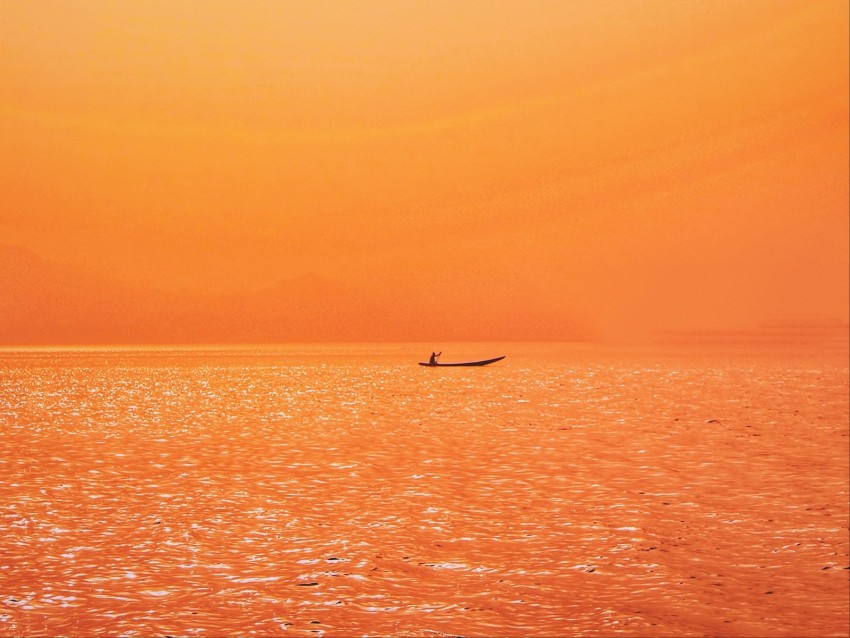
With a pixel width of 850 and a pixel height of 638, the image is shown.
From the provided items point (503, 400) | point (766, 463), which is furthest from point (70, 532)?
point (503, 400)

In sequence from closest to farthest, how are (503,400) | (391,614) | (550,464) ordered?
(391,614) < (550,464) < (503,400)

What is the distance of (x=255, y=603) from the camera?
13.5 m

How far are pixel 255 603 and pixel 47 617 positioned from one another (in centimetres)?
292

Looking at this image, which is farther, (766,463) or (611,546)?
(766,463)

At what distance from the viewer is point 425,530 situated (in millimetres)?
19062

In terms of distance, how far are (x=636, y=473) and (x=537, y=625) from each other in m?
16.3

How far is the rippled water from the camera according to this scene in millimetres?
13047

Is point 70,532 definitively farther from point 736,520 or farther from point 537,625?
point 736,520

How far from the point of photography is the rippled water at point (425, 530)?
42.8ft

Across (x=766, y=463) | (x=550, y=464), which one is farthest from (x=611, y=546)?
(x=766, y=463)

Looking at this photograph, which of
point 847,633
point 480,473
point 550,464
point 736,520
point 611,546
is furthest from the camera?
point 550,464

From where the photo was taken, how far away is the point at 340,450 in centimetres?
3422

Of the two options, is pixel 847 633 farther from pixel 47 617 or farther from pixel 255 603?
pixel 47 617

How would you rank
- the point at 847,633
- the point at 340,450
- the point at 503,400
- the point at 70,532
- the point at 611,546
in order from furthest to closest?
the point at 503,400, the point at 340,450, the point at 70,532, the point at 611,546, the point at 847,633
